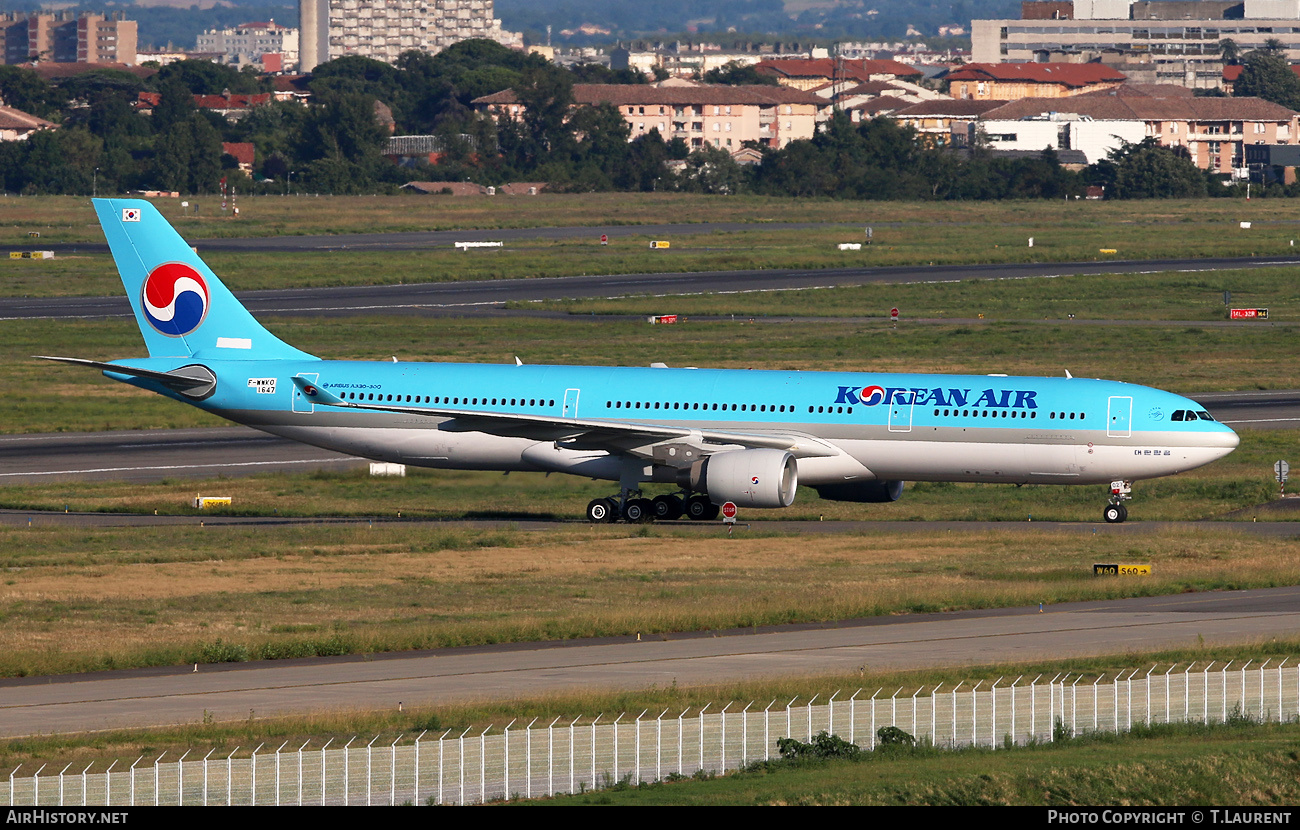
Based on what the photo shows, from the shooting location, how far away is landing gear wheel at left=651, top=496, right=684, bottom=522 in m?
60.1

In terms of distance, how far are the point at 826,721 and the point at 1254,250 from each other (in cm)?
14921

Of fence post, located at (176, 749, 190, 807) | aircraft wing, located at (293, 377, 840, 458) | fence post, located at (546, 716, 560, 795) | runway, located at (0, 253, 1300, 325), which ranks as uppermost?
runway, located at (0, 253, 1300, 325)

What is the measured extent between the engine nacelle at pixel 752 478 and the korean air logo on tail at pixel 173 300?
19278 millimetres

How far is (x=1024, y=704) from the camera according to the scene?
31.1m

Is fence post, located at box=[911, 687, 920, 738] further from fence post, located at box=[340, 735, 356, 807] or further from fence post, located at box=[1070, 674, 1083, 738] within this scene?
fence post, located at box=[340, 735, 356, 807]

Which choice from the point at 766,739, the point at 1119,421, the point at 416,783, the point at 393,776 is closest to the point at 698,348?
the point at 1119,421

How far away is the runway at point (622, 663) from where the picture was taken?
33.2 metres

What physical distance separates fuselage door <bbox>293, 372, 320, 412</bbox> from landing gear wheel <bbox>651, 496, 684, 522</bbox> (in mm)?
12144

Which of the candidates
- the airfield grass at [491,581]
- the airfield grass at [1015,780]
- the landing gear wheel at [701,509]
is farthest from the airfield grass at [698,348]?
the airfield grass at [1015,780]

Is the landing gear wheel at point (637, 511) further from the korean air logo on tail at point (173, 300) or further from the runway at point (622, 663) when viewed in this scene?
the runway at point (622, 663)

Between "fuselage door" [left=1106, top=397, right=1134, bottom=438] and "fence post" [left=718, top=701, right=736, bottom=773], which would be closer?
"fence post" [left=718, top=701, right=736, bottom=773]

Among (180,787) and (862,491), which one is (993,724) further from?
(862,491)

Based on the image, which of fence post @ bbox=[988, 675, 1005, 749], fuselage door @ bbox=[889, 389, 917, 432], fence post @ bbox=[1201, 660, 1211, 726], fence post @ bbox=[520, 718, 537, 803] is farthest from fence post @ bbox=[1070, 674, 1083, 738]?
fuselage door @ bbox=[889, 389, 917, 432]
